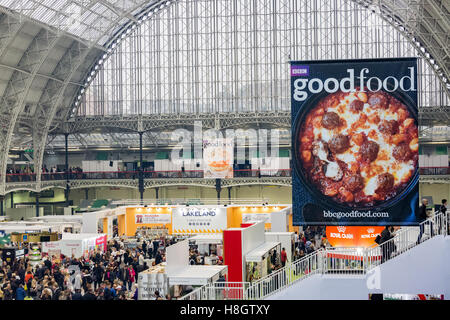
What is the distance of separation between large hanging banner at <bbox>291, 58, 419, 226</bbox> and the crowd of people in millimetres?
4651

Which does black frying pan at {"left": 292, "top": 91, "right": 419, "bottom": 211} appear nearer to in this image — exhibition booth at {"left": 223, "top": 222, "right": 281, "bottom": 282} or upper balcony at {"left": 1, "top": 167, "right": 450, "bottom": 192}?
exhibition booth at {"left": 223, "top": 222, "right": 281, "bottom": 282}

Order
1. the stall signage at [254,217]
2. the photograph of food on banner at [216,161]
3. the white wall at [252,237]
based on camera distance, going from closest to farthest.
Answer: the white wall at [252,237]
the stall signage at [254,217]
the photograph of food on banner at [216,161]

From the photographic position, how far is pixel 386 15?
45.1 metres

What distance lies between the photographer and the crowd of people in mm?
15141

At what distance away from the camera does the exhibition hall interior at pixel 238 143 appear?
12.8 metres

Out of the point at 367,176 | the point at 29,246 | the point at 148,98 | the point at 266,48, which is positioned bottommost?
the point at 29,246

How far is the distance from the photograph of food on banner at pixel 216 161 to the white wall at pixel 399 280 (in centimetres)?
2377

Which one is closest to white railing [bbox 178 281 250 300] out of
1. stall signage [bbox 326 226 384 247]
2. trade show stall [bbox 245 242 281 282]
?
stall signage [bbox 326 226 384 247]

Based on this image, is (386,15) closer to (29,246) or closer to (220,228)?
(220,228)

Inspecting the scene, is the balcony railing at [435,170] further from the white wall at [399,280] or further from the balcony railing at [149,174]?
the white wall at [399,280]

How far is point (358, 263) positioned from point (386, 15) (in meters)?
36.4

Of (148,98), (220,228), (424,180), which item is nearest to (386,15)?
(424,180)

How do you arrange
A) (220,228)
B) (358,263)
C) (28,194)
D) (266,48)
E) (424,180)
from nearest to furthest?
(358,263), (220,228), (424,180), (266,48), (28,194)

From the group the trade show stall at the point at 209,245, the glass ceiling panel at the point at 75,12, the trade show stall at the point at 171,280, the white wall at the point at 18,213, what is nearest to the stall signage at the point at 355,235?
the trade show stall at the point at 171,280
